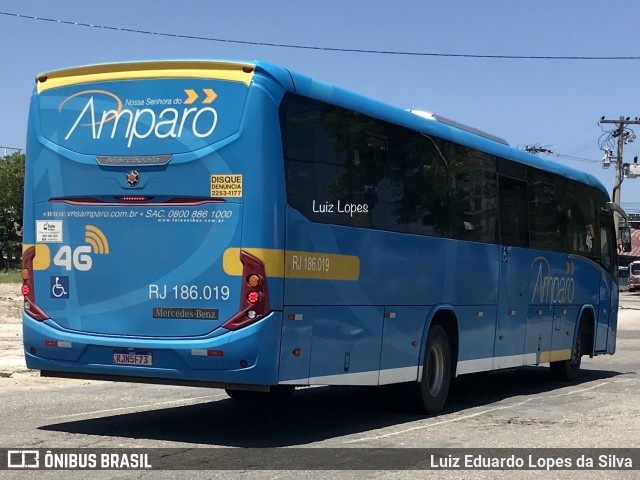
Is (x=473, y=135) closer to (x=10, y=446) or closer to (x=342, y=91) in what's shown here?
(x=342, y=91)

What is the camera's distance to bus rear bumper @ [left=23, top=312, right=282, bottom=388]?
938 centimetres

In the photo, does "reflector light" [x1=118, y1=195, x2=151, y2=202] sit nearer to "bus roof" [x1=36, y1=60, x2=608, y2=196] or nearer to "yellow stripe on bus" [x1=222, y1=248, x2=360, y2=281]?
"yellow stripe on bus" [x1=222, y1=248, x2=360, y2=281]

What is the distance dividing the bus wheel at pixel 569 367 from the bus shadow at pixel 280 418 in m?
1.84

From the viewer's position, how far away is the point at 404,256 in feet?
38.6

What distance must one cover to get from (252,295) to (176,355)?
902 mm

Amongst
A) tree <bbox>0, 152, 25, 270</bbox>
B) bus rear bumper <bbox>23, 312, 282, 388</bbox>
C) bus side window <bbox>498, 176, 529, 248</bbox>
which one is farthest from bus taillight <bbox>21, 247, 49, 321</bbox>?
tree <bbox>0, 152, 25, 270</bbox>

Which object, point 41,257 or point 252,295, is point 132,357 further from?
point 41,257

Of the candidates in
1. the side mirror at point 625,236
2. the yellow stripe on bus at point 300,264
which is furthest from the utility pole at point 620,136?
the yellow stripe on bus at point 300,264

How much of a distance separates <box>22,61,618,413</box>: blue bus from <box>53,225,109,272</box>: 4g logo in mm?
14

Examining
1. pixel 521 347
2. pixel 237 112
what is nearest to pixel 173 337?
pixel 237 112

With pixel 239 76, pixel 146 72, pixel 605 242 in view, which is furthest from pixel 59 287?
pixel 605 242

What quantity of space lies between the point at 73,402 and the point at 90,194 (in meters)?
3.82

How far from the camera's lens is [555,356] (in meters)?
16.8

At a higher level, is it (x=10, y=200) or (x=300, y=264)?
(x=10, y=200)
